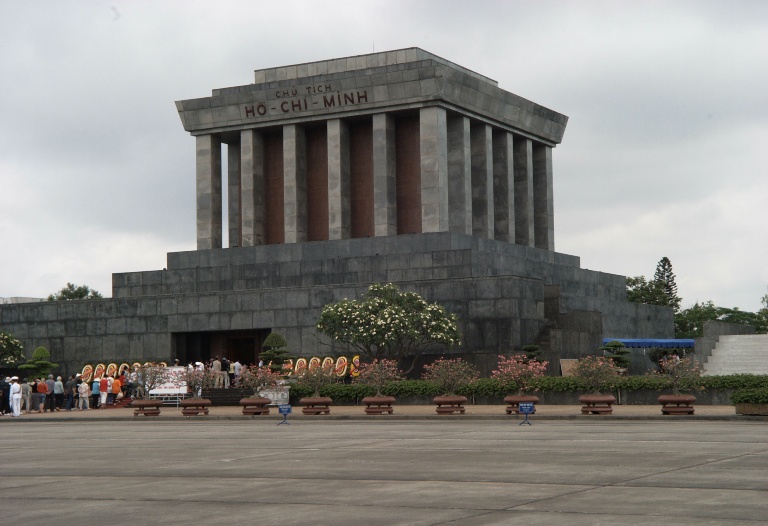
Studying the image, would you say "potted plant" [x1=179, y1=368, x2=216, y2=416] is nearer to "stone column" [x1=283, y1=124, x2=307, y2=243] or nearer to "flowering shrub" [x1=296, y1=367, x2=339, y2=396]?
"flowering shrub" [x1=296, y1=367, x2=339, y2=396]

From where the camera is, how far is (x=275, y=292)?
51938 millimetres

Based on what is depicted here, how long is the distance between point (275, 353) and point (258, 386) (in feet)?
19.6

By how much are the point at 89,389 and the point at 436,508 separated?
40699mm

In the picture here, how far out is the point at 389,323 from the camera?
Answer: 4416 centimetres

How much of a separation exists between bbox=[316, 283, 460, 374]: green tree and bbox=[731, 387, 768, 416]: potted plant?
620 inches

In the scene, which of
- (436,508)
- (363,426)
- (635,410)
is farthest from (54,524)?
(635,410)

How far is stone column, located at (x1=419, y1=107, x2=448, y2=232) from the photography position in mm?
53750

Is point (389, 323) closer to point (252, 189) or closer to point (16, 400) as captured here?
point (16, 400)

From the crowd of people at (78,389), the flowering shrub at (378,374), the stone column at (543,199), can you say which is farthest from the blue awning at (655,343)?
the crowd of people at (78,389)

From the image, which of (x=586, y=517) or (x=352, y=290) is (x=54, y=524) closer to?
(x=586, y=517)

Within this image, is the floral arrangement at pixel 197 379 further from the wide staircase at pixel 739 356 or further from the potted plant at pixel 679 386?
the wide staircase at pixel 739 356

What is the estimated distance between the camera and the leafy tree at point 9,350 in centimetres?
5434

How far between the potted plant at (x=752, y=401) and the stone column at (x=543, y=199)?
1385 inches

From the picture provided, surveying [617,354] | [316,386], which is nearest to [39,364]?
[316,386]
